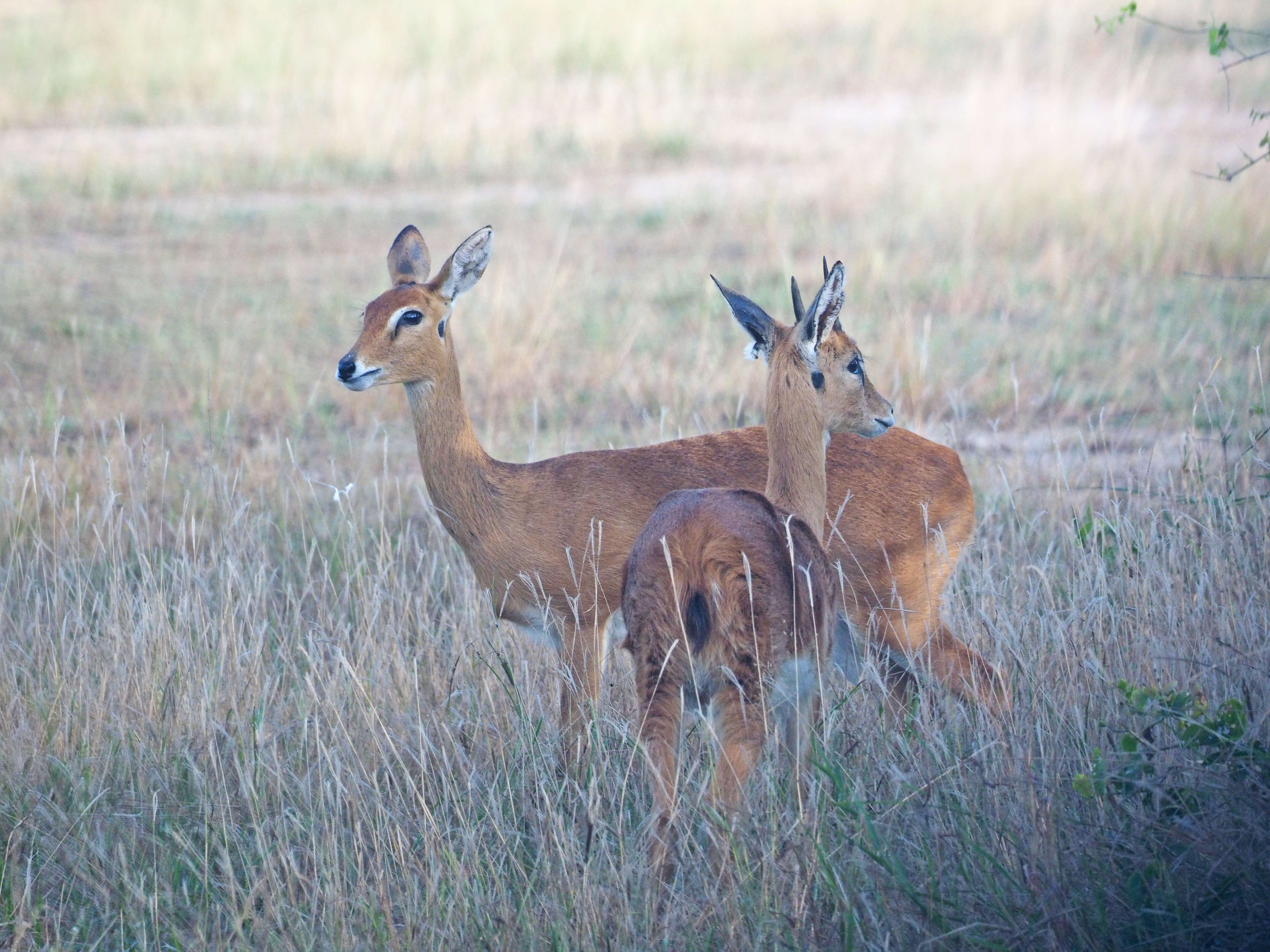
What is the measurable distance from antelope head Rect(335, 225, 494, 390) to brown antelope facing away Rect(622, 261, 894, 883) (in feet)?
4.58

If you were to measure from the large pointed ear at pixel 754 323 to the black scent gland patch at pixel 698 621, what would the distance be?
1.21m

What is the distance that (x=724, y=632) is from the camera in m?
3.39

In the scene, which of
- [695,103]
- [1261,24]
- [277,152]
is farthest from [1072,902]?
[1261,24]

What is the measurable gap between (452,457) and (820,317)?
1.26m

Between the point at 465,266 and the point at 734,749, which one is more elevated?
the point at 465,266

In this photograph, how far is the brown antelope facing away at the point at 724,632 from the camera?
3367 millimetres

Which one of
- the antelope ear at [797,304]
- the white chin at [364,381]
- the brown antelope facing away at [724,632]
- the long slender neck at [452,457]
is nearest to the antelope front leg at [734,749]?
the brown antelope facing away at [724,632]

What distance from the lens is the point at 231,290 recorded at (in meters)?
9.93

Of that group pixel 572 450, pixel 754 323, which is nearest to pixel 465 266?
pixel 754 323

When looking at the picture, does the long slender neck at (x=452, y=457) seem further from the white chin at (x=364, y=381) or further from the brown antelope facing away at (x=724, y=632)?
the brown antelope facing away at (x=724, y=632)

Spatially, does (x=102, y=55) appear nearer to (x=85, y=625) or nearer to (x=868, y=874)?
(x=85, y=625)

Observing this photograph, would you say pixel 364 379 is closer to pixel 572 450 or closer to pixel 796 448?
pixel 796 448

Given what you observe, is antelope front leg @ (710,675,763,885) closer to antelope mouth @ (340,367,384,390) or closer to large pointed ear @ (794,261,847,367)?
large pointed ear @ (794,261,847,367)

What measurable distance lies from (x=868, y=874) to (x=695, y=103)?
43.9 ft
